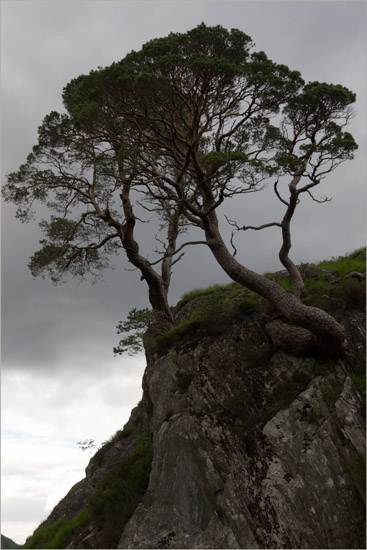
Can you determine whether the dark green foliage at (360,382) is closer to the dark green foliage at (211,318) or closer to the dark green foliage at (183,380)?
the dark green foliage at (211,318)

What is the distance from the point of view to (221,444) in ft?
47.9

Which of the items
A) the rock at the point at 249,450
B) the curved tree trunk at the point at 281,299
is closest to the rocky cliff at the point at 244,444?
the rock at the point at 249,450

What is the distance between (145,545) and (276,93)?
57.4 ft

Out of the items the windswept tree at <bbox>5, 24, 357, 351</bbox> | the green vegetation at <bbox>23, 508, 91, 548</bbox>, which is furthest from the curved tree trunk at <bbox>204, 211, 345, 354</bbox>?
the green vegetation at <bbox>23, 508, 91, 548</bbox>

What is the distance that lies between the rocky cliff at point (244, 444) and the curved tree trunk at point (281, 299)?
759 millimetres

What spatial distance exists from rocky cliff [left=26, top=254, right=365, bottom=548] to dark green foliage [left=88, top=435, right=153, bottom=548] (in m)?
0.04

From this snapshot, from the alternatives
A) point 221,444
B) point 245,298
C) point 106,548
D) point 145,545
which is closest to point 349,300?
point 245,298

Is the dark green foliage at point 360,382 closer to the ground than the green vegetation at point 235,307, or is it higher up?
closer to the ground

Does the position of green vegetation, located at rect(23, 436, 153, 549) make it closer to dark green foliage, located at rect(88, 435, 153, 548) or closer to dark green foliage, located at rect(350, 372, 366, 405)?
dark green foliage, located at rect(88, 435, 153, 548)

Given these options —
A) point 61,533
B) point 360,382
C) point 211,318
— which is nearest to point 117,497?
point 61,533

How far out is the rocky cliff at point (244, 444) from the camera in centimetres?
1282

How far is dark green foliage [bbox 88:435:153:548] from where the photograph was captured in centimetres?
1511

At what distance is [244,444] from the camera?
1448 centimetres

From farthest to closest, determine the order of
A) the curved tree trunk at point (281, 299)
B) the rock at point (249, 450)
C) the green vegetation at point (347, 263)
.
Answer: the green vegetation at point (347, 263) → the curved tree trunk at point (281, 299) → the rock at point (249, 450)
